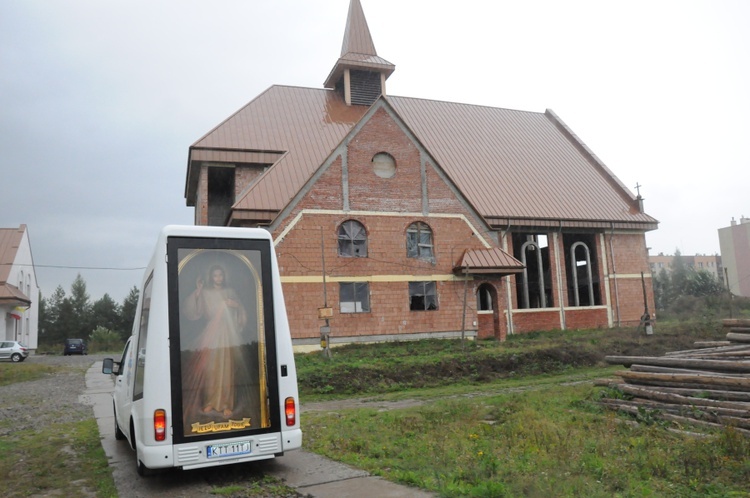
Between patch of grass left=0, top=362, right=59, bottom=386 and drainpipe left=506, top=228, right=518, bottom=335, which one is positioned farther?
drainpipe left=506, top=228, right=518, bottom=335

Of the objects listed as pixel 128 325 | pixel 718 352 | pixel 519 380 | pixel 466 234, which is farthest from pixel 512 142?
pixel 128 325

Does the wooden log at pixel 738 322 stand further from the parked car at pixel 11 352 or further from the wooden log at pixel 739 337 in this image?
the parked car at pixel 11 352

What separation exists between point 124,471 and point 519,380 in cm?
1361

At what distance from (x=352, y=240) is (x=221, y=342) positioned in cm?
1727

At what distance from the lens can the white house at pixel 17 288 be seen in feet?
137

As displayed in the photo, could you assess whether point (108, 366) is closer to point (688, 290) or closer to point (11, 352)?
point (11, 352)

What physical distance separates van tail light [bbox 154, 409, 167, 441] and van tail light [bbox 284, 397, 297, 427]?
1.41m

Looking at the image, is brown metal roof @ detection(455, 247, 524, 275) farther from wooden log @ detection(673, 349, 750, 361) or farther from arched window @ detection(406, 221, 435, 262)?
wooden log @ detection(673, 349, 750, 361)

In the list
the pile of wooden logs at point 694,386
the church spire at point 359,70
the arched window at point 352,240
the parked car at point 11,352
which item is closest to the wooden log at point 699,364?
the pile of wooden logs at point 694,386

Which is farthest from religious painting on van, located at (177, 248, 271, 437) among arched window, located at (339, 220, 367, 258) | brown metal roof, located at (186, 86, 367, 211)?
brown metal roof, located at (186, 86, 367, 211)

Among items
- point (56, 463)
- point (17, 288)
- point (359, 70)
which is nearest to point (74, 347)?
point (17, 288)

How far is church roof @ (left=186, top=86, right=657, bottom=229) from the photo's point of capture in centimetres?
2861

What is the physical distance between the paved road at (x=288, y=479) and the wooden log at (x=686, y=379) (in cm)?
560

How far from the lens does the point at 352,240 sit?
80.5ft
